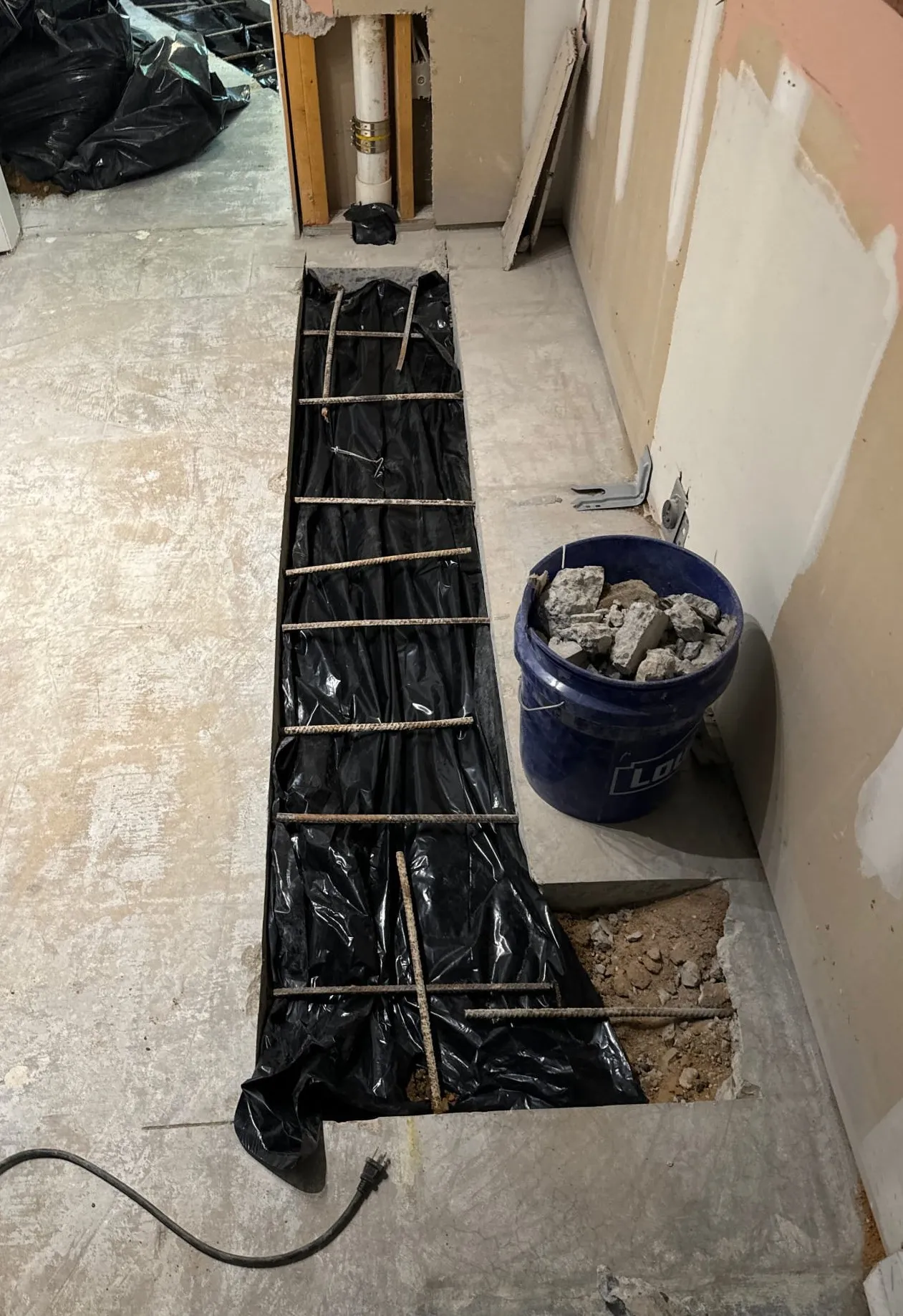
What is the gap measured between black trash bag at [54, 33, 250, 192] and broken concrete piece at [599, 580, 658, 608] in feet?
14.3

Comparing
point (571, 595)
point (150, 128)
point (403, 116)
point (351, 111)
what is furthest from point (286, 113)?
point (571, 595)

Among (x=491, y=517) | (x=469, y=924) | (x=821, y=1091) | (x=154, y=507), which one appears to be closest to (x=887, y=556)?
(x=821, y=1091)

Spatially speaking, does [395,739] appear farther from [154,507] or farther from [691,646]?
[154,507]

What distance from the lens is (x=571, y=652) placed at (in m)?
2.07

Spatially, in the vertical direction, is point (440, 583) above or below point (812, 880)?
below

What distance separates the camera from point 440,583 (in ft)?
A: 10.2

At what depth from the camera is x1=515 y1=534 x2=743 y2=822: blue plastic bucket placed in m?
1.99

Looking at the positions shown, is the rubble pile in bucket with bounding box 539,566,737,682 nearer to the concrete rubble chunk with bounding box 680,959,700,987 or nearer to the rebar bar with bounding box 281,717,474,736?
the rebar bar with bounding box 281,717,474,736

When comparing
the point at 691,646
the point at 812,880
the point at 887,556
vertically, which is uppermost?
the point at 887,556

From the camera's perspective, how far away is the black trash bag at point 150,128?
5074mm

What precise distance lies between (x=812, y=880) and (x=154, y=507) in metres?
2.47

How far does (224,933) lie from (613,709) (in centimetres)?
108

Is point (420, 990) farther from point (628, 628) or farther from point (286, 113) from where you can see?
point (286, 113)

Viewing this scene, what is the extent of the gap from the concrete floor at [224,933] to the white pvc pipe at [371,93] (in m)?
1.23
